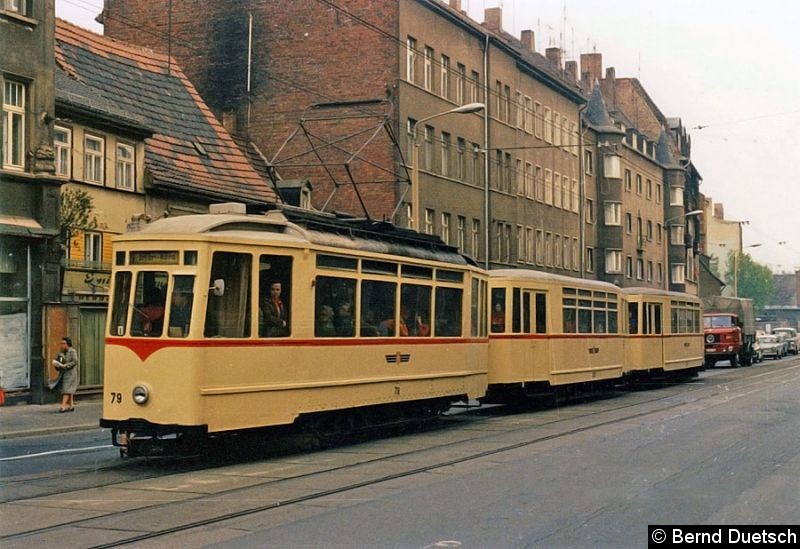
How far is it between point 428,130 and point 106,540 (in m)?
35.4

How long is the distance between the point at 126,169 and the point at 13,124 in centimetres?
434

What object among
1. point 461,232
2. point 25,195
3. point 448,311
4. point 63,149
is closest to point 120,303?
point 448,311

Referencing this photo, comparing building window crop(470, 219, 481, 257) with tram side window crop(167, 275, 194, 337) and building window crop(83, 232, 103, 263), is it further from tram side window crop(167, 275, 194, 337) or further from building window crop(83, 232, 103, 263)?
tram side window crop(167, 275, 194, 337)

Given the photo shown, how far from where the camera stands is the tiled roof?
2917cm

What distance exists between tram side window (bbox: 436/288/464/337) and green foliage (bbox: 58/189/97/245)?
1036 cm

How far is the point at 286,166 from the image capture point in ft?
135

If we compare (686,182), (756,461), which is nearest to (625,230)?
(686,182)

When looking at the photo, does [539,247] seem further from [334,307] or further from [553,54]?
[334,307]

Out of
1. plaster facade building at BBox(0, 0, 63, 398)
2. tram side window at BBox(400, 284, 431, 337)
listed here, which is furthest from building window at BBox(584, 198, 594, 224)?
tram side window at BBox(400, 284, 431, 337)

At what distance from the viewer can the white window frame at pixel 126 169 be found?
2825 cm

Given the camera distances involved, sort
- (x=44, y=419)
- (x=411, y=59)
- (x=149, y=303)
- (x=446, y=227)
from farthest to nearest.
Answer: (x=446, y=227)
(x=411, y=59)
(x=44, y=419)
(x=149, y=303)

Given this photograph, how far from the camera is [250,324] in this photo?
13.7 metres

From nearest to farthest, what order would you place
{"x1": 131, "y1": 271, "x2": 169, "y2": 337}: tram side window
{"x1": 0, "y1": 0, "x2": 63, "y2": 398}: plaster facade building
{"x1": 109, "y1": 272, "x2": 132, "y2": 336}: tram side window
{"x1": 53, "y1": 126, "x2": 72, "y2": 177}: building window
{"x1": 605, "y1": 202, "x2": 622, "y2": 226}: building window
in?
{"x1": 131, "y1": 271, "x2": 169, "y2": 337}: tram side window
{"x1": 109, "y1": 272, "x2": 132, "y2": 336}: tram side window
{"x1": 0, "y1": 0, "x2": 63, "y2": 398}: plaster facade building
{"x1": 53, "y1": 126, "x2": 72, "y2": 177}: building window
{"x1": 605, "y1": 202, "x2": 622, "y2": 226}: building window

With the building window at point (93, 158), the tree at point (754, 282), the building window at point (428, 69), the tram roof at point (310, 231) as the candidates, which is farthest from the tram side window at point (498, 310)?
the tree at point (754, 282)
